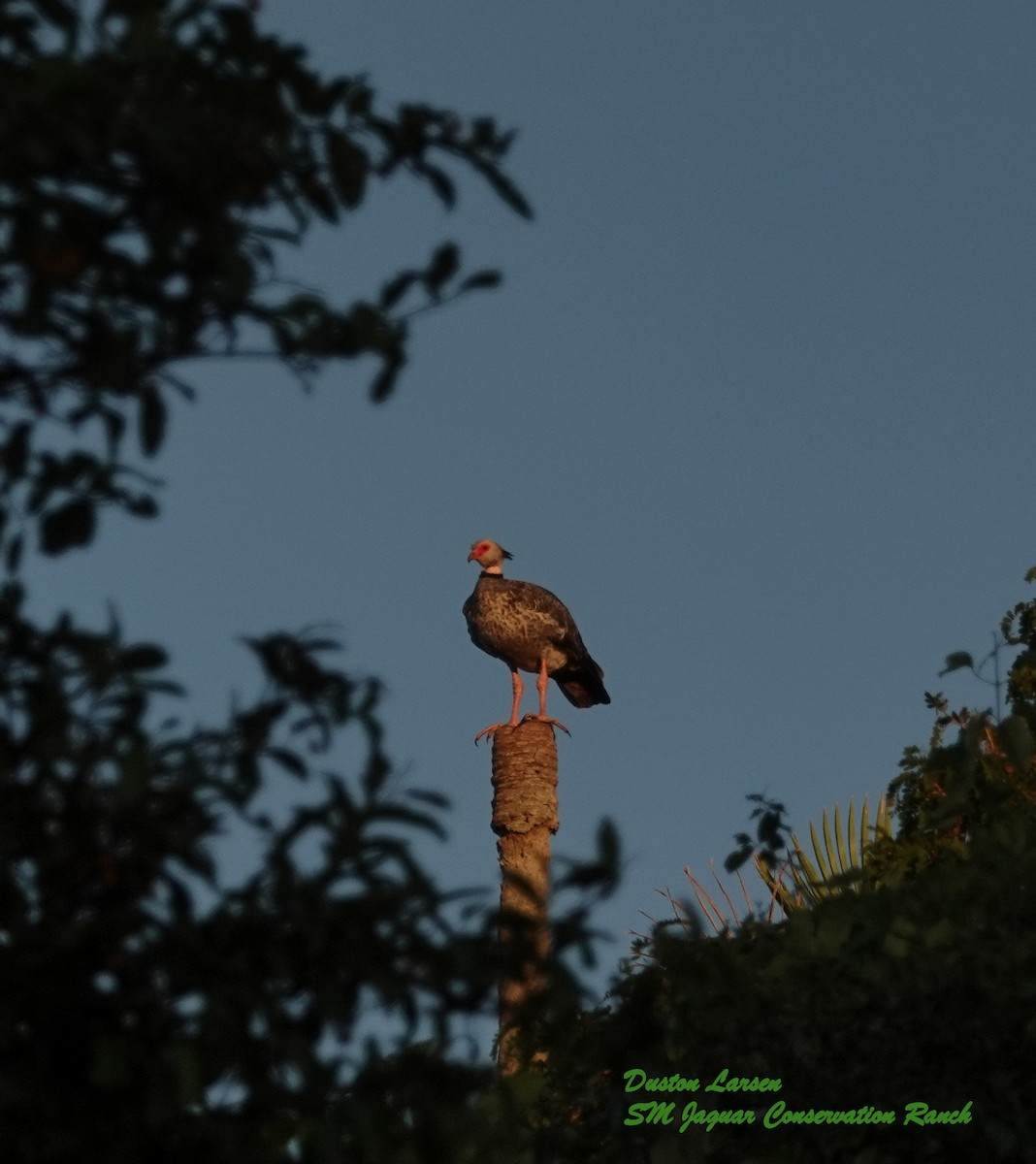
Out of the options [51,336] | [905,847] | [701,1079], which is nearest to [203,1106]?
[51,336]

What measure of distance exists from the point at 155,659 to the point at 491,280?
2.54 feet

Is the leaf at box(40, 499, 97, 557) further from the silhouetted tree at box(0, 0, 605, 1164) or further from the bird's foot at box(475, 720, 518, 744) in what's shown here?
the bird's foot at box(475, 720, 518, 744)

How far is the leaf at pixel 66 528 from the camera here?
2.57 meters

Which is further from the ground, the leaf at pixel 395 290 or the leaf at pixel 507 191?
the leaf at pixel 507 191

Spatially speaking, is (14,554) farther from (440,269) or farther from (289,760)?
(440,269)

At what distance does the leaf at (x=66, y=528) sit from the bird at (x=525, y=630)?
39.6ft

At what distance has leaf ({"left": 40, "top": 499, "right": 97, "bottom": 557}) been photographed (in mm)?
2574

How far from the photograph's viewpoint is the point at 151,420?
103 inches

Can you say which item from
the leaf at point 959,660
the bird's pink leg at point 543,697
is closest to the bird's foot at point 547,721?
the bird's pink leg at point 543,697

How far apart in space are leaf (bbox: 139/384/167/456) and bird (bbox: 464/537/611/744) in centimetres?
1206

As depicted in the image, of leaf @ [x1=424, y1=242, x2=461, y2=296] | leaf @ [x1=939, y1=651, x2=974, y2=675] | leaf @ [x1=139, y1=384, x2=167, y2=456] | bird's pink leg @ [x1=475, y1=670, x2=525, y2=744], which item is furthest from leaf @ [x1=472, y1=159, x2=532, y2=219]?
bird's pink leg @ [x1=475, y1=670, x2=525, y2=744]

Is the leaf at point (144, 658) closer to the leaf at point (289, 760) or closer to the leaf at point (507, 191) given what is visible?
the leaf at point (289, 760)

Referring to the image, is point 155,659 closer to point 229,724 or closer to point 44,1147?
point 229,724

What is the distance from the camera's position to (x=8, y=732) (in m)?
2.56
